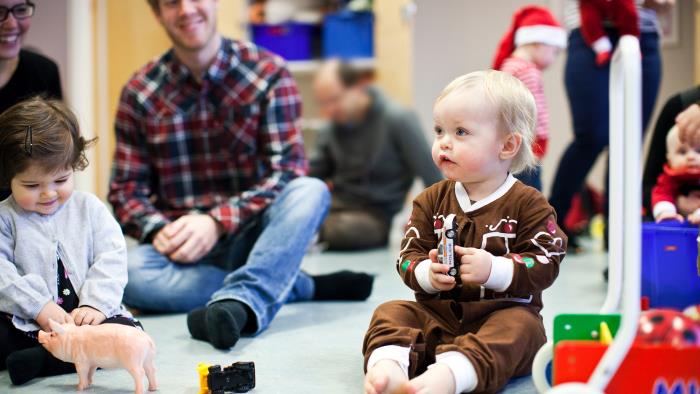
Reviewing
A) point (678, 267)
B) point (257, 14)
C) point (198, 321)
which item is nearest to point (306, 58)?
point (257, 14)

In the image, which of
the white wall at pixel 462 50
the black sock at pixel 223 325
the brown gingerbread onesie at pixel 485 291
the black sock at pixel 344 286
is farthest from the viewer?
the white wall at pixel 462 50

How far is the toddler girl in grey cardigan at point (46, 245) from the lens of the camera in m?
1.27

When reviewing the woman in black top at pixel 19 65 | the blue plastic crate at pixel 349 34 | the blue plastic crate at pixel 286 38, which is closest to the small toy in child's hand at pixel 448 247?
the woman in black top at pixel 19 65

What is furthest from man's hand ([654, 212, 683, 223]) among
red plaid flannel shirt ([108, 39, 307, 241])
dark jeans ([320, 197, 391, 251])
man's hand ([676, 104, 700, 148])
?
dark jeans ([320, 197, 391, 251])

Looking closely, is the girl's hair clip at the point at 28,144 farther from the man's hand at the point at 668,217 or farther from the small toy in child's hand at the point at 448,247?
the man's hand at the point at 668,217

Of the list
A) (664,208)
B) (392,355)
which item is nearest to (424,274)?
(392,355)

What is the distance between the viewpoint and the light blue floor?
48.1 inches

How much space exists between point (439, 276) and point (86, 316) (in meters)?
0.57

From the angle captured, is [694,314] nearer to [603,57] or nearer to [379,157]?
[603,57]

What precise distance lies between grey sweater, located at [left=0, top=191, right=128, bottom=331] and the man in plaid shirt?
378mm

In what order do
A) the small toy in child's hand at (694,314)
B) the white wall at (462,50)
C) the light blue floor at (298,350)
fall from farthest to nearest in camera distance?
the white wall at (462,50), the light blue floor at (298,350), the small toy in child's hand at (694,314)

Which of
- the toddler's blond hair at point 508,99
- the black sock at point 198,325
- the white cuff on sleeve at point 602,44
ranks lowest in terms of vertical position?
the black sock at point 198,325

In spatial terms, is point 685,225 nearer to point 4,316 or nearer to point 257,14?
point 4,316

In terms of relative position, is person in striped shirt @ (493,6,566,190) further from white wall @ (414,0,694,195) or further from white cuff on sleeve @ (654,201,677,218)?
white wall @ (414,0,694,195)
